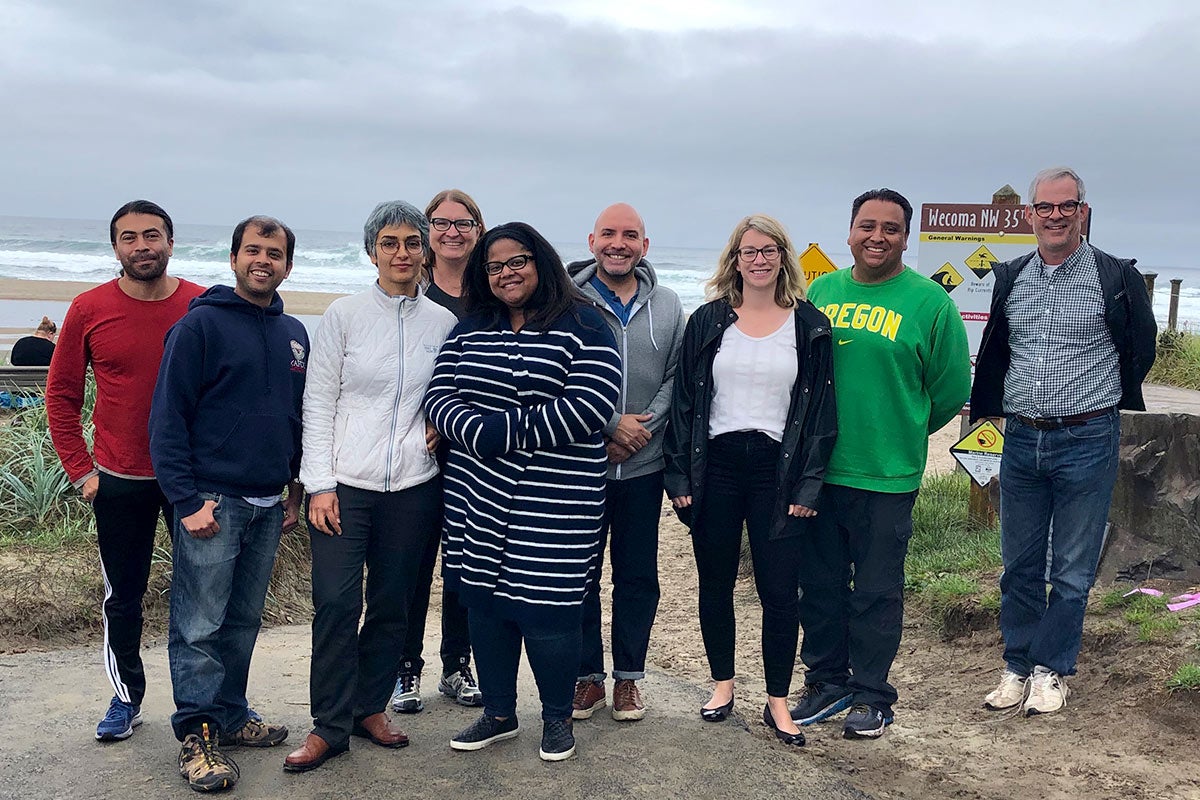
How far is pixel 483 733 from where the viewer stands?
398 centimetres

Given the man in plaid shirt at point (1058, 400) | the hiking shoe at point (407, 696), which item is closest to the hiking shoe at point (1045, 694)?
the man in plaid shirt at point (1058, 400)

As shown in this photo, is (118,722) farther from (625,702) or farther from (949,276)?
(949,276)

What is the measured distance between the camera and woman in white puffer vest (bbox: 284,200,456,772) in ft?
12.3

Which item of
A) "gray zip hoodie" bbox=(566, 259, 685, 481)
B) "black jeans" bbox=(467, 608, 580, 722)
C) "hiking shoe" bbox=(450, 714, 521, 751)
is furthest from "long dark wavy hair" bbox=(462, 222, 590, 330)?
"hiking shoe" bbox=(450, 714, 521, 751)

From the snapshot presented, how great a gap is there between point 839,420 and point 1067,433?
3.32 ft

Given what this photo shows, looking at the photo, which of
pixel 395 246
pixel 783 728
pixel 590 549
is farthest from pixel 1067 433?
pixel 395 246

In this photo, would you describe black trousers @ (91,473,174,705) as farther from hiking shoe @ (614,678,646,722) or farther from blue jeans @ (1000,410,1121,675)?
blue jeans @ (1000,410,1121,675)

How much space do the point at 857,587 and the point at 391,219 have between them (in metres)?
2.32

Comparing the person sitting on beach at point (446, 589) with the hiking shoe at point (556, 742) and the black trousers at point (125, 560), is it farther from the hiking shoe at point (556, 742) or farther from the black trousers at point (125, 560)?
the black trousers at point (125, 560)

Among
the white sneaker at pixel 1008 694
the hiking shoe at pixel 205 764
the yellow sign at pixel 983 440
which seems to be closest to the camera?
the hiking shoe at pixel 205 764

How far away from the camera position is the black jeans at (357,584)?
12.3 feet

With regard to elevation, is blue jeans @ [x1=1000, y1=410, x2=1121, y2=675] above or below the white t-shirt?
below

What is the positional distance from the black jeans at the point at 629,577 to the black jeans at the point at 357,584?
74 cm

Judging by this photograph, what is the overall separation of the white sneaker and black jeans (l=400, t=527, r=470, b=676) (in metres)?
2.31
